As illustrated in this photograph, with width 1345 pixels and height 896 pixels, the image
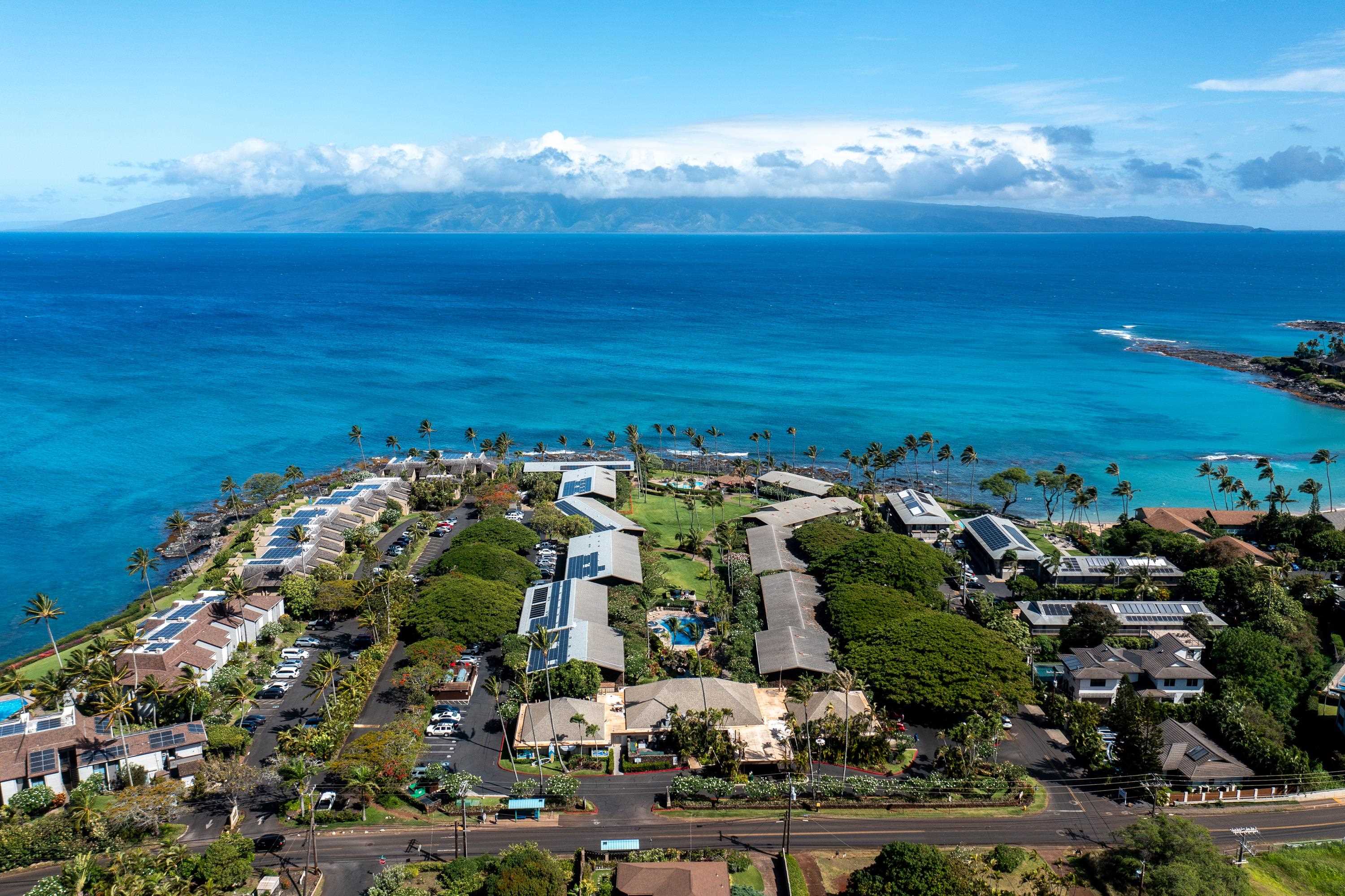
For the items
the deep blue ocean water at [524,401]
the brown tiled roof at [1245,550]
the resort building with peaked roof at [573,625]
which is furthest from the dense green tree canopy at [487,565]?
the brown tiled roof at [1245,550]

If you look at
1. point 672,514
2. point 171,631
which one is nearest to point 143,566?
point 171,631

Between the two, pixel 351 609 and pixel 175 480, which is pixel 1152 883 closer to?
pixel 351 609

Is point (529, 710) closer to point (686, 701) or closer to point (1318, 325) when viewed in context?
point (686, 701)

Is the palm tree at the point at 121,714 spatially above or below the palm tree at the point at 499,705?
above

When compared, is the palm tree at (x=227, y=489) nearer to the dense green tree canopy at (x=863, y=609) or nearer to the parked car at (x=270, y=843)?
the parked car at (x=270, y=843)

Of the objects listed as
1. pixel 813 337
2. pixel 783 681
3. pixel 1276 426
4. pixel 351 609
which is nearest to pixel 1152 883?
pixel 783 681

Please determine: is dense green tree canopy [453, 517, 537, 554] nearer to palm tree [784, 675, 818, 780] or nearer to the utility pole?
palm tree [784, 675, 818, 780]
